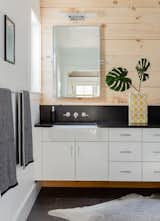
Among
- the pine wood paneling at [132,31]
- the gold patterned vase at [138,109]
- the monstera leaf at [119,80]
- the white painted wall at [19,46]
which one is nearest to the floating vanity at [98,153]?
the gold patterned vase at [138,109]

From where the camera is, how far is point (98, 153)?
13.0 feet

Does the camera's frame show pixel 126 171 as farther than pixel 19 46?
Yes

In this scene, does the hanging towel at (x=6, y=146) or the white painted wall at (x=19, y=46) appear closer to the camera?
the hanging towel at (x=6, y=146)

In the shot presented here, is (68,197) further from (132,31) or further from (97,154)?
(132,31)

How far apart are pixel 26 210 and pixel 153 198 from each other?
1.46 m

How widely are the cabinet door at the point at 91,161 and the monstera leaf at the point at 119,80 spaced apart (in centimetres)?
77

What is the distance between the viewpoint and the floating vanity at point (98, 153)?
393 centimetres

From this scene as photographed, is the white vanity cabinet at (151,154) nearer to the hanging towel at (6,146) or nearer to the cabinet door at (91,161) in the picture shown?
the cabinet door at (91,161)

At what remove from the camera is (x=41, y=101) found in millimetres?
4539

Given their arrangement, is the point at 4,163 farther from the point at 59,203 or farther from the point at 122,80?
the point at 122,80

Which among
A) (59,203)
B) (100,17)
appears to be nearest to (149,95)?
(100,17)

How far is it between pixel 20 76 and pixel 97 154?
1.38 m

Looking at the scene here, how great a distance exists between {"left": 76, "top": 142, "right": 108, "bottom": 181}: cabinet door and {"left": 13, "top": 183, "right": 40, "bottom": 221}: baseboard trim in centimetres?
51

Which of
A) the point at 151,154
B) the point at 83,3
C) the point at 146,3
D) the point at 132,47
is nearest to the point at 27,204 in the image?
the point at 151,154
